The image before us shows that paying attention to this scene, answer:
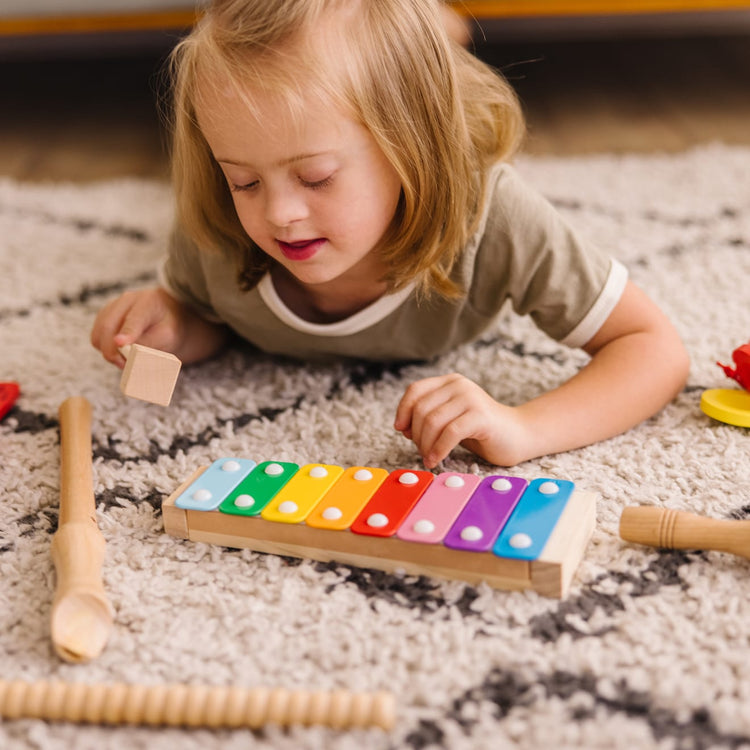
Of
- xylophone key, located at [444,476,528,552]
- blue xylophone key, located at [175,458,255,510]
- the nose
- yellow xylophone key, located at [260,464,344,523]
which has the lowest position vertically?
blue xylophone key, located at [175,458,255,510]

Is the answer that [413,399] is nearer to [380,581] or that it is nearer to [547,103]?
[380,581]

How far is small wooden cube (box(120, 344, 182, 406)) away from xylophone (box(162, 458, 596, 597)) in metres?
0.07

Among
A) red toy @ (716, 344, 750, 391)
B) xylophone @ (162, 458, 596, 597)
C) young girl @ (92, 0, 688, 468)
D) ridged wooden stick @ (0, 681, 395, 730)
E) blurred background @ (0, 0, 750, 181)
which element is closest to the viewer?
ridged wooden stick @ (0, 681, 395, 730)

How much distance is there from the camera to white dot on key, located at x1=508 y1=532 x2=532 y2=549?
0.62 metres

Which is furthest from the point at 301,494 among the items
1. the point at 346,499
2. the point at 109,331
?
the point at 109,331

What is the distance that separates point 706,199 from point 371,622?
1.01m

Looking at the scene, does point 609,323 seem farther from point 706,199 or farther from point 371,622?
point 706,199

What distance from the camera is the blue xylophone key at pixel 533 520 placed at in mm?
619

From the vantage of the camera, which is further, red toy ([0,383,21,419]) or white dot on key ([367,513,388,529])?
red toy ([0,383,21,419])

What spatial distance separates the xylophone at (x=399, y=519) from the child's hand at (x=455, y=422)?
49 millimetres

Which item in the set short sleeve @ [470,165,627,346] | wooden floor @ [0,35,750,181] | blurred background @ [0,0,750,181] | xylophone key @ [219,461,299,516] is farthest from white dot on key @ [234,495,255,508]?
wooden floor @ [0,35,750,181]

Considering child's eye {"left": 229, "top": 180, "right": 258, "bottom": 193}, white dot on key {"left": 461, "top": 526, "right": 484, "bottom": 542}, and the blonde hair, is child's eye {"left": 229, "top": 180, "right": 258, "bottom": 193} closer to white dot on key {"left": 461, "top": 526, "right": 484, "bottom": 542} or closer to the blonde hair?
the blonde hair

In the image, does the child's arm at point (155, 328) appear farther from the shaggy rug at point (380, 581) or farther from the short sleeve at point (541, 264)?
the short sleeve at point (541, 264)

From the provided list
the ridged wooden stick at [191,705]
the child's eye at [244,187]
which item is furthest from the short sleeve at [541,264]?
the ridged wooden stick at [191,705]
